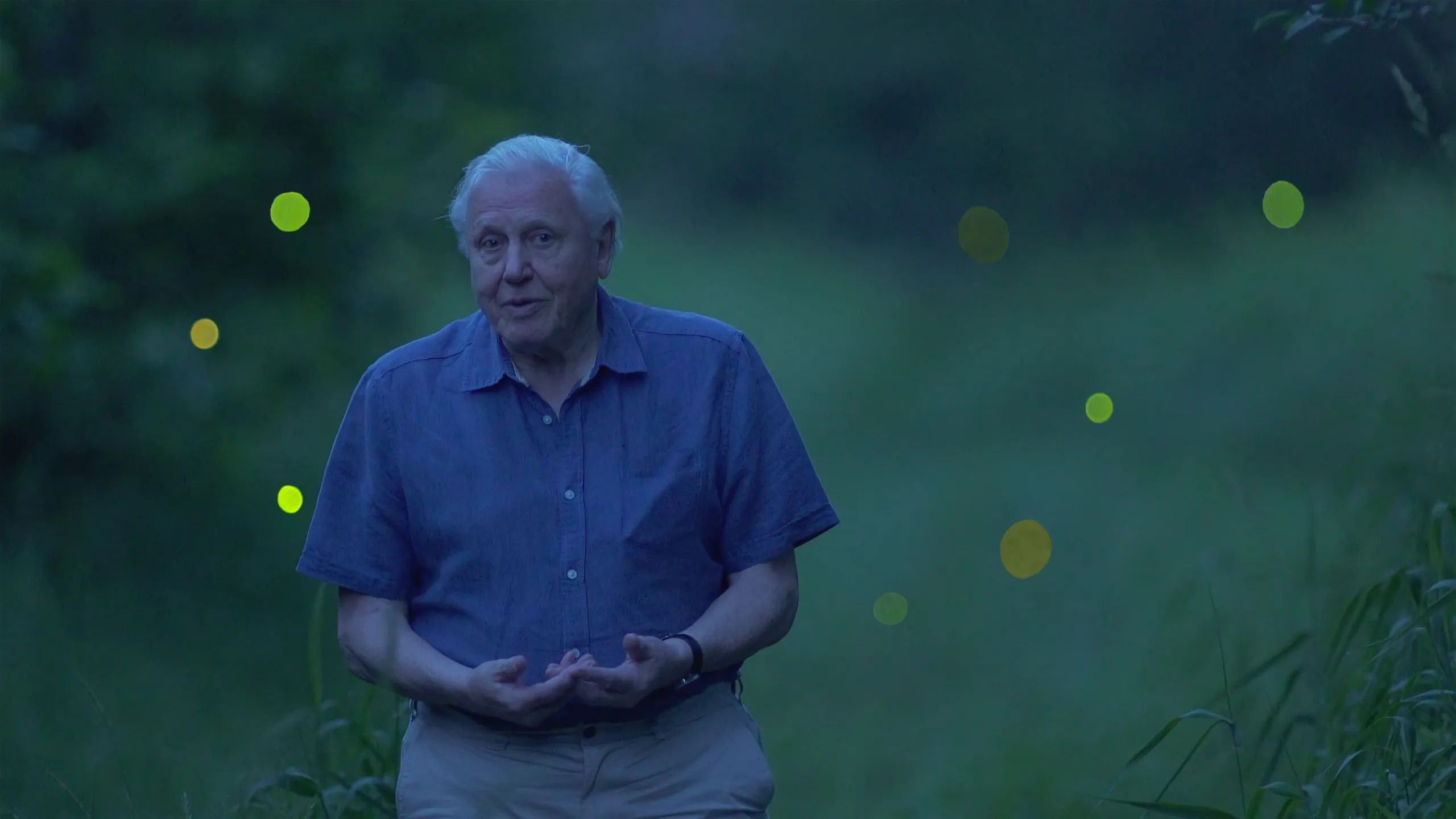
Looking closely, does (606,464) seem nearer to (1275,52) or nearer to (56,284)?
(56,284)

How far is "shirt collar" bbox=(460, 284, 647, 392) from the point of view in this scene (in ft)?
7.55

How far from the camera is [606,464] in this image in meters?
2.28

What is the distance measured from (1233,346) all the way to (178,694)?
3.16 m

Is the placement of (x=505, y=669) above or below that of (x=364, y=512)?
below

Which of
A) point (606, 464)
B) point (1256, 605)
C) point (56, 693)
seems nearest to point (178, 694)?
point (56, 693)

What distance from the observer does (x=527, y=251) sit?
7.30 ft

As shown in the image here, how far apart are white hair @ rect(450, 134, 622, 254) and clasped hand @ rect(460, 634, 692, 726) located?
26.3 inches

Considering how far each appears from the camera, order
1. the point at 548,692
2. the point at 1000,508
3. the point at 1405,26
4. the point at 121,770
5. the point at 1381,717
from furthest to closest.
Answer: the point at 1000,508 → the point at 121,770 → the point at 1405,26 → the point at 1381,717 → the point at 548,692

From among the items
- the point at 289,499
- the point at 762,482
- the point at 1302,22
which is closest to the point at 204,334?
the point at 289,499

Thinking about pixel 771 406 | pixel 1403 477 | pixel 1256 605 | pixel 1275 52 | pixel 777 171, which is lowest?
pixel 1256 605

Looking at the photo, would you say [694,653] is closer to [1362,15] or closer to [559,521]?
[559,521]

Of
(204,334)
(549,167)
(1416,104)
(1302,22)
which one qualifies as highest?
(1302,22)

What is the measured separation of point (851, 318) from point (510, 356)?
2323 mm

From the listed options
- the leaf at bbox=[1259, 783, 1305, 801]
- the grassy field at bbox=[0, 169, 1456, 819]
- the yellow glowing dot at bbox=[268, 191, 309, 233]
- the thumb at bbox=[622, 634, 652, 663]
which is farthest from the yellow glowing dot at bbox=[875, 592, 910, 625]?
the thumb at bbox=[622, 634, 652, 663]
